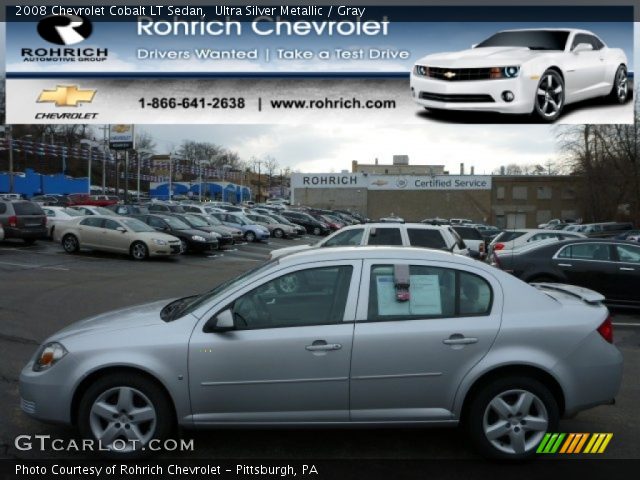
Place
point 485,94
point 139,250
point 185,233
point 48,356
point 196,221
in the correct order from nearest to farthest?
point 48,356 → point 485,94 → point 139,250 → point 185,233 → point 196,221

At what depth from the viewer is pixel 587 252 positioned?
10.3 meters

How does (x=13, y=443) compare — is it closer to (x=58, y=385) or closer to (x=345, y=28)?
(x=58, y=385)

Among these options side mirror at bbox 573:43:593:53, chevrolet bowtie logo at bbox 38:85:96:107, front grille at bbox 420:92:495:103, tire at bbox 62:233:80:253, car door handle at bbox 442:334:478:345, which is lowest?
tire at bbox 62:233:80:253

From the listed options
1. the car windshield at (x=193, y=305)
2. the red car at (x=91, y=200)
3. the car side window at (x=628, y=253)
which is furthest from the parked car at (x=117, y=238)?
the red car at (x=91, y=200)

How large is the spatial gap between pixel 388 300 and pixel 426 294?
29 cm

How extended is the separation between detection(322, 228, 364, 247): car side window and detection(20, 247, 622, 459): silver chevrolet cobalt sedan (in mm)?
7505

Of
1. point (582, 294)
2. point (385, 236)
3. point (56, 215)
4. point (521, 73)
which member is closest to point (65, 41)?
point (385, 236)

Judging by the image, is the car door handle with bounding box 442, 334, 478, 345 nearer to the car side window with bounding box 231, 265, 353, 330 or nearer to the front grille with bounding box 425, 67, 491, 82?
the car side window with bounding box 231, 265, 353, 330

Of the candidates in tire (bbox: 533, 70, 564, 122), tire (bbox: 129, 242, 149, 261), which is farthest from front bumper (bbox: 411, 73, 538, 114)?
tire (bbox: 129, 242, 149, 261)

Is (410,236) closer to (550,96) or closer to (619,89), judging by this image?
(550,96)

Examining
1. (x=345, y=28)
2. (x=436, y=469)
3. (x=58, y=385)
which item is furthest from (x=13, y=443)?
(x=345, y=28)

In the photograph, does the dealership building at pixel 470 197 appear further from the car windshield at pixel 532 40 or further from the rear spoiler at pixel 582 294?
the rear spoiler at pixel 582 294

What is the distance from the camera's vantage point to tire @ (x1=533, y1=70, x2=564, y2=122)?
8797 millimetres

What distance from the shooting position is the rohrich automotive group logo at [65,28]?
1022 cm
